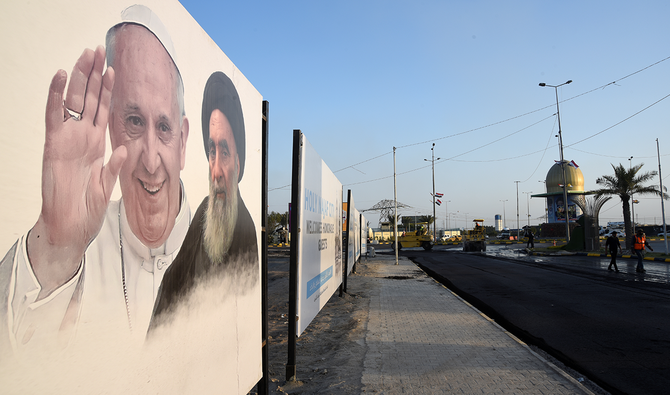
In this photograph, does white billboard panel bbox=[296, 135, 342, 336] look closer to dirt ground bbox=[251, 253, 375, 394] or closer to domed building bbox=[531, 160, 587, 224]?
dirt ground bbox=[251, 253, 375, 394]

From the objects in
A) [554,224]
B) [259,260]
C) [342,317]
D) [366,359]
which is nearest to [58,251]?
[259,260]

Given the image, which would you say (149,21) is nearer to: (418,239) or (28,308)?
(28,308)

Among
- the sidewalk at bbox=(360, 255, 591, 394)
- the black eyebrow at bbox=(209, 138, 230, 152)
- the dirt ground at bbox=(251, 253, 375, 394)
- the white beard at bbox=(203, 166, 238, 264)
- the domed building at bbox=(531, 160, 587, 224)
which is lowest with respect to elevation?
the dirt ground at bbox=(251, 253, 375, 394)

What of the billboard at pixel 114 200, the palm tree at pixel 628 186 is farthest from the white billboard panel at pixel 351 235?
the palm tree at pixel 628 186

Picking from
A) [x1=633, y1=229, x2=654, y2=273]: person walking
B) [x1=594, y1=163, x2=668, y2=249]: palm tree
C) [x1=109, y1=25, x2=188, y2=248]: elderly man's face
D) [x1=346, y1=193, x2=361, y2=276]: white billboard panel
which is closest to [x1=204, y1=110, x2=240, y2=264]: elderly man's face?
[x1=109, y1=25, x2=188, y2=248]: elderly man's face

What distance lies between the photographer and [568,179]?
79.7m

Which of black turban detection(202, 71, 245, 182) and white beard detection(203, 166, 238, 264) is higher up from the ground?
black turban detection(202, 71, 245, 182)

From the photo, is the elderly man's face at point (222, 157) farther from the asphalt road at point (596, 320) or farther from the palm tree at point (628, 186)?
the palm tree at point (628, 186)

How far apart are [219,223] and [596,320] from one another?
7.84 meters

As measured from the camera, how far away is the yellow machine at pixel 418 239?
43.9 m

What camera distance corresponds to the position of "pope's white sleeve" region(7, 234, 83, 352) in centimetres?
117

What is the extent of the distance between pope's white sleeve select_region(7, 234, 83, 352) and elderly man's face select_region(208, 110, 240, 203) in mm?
1271

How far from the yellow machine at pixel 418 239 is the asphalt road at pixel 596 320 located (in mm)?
28857

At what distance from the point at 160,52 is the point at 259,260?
192cm
